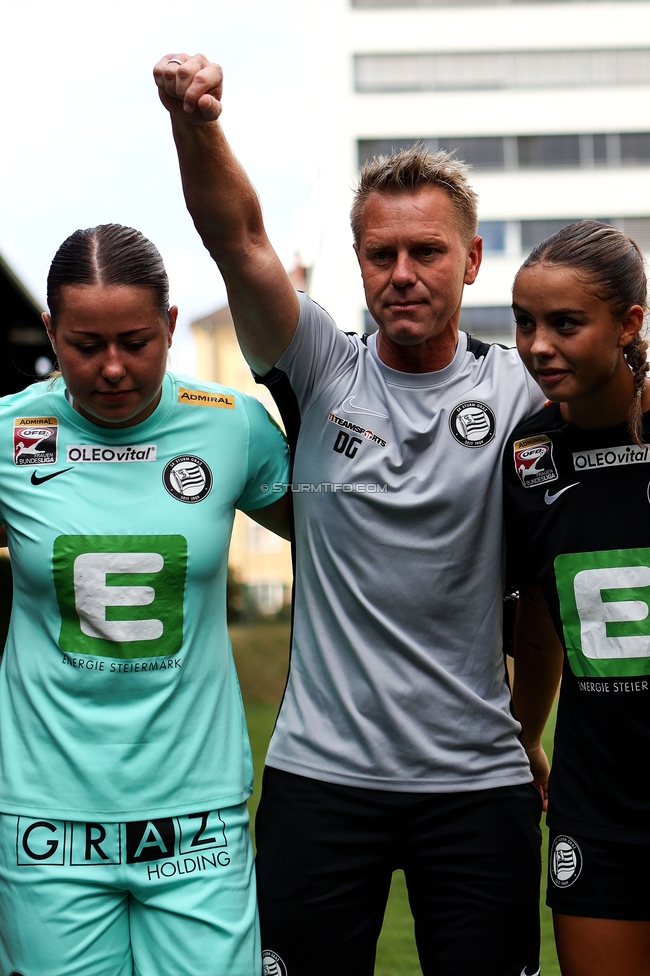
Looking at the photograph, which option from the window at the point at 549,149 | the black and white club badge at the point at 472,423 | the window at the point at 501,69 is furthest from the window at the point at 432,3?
the black and white club badge at the point at 472,423

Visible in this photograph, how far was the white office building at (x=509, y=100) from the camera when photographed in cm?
4147

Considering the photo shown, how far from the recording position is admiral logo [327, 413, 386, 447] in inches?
111

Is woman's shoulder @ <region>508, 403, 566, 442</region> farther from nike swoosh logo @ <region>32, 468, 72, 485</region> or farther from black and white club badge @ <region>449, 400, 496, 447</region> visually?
nike swoosh logo @ <region>32, 468, 72, 485</region>

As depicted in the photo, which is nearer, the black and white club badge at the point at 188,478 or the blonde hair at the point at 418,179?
the black and white club badge at the point at 188,478

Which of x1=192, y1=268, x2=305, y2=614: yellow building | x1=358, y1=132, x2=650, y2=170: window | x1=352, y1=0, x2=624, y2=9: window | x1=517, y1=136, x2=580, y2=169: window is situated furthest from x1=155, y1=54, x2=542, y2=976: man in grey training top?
x1=352, y1=0, x2=624, y2=9: window

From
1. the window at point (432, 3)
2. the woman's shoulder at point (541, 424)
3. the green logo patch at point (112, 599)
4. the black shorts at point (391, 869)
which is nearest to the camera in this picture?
the green logo patch at point (112, 599)

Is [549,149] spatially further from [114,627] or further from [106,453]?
[114,627]

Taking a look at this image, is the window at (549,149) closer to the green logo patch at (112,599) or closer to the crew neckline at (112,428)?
the crew neckline at (112,428)

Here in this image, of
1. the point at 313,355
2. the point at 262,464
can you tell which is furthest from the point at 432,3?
the point at 262,464

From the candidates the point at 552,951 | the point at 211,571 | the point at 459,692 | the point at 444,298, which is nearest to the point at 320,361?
the point at 444,298

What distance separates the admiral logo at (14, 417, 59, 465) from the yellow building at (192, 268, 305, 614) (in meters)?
37.0

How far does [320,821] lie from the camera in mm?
2709

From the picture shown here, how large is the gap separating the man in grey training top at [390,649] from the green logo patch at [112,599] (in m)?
0.41

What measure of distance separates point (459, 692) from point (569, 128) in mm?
42715
